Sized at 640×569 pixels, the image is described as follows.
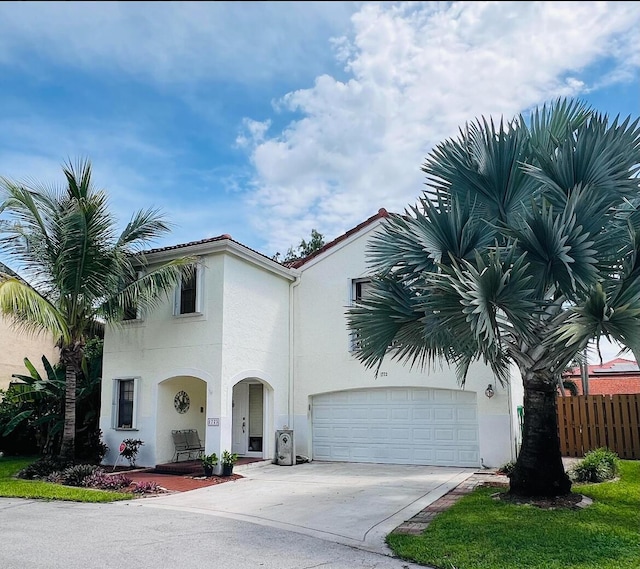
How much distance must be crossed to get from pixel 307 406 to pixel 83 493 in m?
7.80

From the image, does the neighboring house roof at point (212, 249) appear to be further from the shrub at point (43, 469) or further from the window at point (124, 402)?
the shrub at point (43, 469)

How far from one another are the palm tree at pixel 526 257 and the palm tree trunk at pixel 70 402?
7.90 meters

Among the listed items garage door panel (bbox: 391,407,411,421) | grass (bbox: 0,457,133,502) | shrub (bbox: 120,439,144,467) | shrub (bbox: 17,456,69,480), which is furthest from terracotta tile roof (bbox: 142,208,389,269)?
grass (bbox: 0,457,133,502)

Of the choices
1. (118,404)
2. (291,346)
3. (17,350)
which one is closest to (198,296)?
(291,346)

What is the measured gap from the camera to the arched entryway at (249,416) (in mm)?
17641

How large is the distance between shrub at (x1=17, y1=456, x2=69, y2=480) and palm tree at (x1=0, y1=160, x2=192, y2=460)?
0.72 ft

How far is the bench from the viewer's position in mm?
16438

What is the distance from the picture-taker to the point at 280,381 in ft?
58.2

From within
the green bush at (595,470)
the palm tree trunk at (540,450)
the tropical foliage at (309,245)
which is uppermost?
the tropical foliage at (309,245)

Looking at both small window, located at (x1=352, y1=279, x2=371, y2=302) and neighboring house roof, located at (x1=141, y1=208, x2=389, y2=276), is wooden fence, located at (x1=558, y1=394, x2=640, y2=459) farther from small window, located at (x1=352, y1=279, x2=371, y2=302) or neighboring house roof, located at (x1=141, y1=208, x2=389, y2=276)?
neighboring house roof, located at (x1=141, y1=208, x2=389, y2=276)

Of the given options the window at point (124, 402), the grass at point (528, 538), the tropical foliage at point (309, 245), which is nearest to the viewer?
the grass at point (528, 538)

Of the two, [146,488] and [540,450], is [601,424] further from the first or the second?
[146,488]

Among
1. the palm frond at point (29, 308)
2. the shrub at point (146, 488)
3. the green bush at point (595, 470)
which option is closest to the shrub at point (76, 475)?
the shrub at point (146, 488)

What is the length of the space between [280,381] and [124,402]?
4.80 metres
